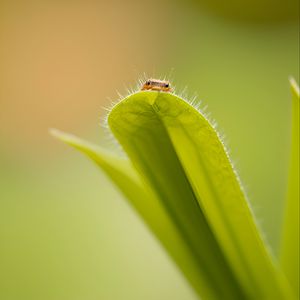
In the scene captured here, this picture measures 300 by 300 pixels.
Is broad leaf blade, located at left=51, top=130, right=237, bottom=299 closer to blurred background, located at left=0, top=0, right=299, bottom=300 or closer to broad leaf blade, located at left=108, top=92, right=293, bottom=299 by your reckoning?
broad leaf blade, located at left=108, top=92, right=293, bottom=299

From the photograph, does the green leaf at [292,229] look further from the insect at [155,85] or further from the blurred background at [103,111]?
the blurred background at [103,111]

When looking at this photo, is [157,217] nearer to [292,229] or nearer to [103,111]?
[292,229]

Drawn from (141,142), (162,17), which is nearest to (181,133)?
(141,142)

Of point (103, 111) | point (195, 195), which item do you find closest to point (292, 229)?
point (195, 195)

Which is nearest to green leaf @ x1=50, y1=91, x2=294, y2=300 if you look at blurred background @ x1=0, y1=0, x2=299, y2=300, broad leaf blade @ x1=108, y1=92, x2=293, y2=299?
broad leaf blade @ x1=108, y1=92, x2=293, y2=299

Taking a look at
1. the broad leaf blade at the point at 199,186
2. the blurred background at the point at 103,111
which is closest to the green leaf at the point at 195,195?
the broad leaf blade at the point at 199,186

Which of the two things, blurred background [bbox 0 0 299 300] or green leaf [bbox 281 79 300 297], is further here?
blurred background [bbox 0 0 299 300]
